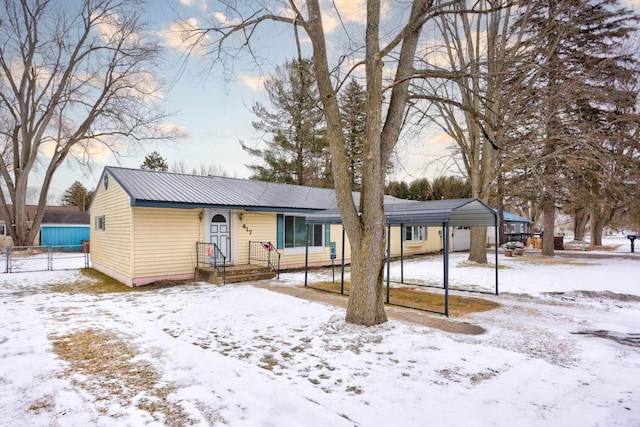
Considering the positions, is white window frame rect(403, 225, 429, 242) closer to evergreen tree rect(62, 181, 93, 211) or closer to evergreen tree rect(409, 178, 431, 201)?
evergreen tree rect(409, 178, 431, 201)

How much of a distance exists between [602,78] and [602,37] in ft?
11.5

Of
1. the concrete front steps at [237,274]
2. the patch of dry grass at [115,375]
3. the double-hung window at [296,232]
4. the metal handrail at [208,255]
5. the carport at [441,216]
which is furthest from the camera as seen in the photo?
the double-hung window at [296,232]

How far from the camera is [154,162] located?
36.0 metres

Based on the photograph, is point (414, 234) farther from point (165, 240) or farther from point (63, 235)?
point (63, 235)

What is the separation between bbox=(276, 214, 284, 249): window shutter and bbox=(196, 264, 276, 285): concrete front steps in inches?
69.5

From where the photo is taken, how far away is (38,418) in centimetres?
300

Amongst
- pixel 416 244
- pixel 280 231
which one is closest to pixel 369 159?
pixel 280 231

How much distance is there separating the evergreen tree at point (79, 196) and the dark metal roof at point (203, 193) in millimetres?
41435

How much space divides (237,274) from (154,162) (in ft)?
100

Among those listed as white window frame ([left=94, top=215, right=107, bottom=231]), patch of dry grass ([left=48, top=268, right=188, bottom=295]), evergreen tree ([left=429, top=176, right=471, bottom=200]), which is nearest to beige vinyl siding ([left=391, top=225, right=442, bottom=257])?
evergreen tree ([left=429, top=176, right=471, bottom=200])

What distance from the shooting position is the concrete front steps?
33.0 ft

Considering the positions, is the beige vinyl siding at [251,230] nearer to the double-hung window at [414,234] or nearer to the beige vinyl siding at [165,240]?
the beige vinyl siding at [165,240]

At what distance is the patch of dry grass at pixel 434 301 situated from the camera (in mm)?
7031

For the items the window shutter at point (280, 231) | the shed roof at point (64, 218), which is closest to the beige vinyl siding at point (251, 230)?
the window shutter at point (280, 231)
